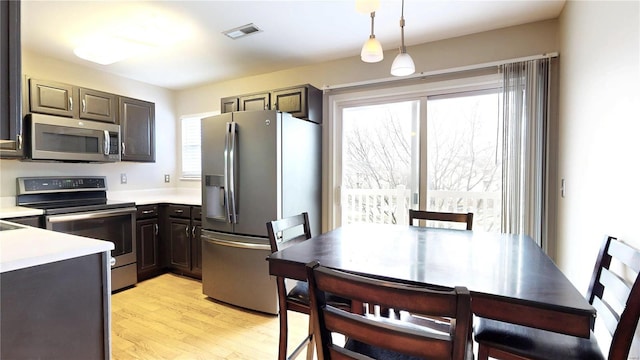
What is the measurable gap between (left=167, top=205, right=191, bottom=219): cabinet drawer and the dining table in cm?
218

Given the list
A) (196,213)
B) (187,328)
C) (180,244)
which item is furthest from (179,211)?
(187,328)

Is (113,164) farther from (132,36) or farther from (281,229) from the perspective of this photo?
(281,229)

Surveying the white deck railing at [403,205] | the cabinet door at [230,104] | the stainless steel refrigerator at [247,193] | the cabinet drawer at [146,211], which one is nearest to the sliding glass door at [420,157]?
the white deck railing at [403,205]

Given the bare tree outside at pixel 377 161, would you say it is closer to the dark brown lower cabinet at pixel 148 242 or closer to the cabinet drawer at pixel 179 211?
the cabinet drawer at pixel 179 211

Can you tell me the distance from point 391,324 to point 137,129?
381 cm

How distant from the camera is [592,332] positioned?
121 cm

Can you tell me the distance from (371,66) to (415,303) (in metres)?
2.77

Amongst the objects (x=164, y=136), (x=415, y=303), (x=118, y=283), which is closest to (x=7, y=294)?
(x=415, y=303)

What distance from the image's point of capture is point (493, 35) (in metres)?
2.60

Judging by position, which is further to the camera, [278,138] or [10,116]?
[278,138]

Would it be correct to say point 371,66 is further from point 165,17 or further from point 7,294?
point 7,294

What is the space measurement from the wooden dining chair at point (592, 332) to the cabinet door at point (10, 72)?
1.69 m

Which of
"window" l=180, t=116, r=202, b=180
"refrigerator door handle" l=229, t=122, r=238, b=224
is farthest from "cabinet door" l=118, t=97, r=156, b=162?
"refrigerator door handle" l=229, t=122, r=238, b=224

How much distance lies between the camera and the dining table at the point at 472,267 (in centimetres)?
94
